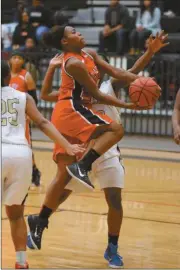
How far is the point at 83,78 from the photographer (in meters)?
6.75

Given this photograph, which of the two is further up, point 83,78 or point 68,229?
point 83,78

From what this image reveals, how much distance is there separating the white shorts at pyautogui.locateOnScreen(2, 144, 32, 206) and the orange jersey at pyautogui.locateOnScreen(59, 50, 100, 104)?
3.82 ft

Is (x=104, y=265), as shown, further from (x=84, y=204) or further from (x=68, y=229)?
(x=84, y=204)

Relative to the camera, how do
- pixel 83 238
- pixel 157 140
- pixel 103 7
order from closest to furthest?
pixel 83 238, pixel 157 140, pixel 103 7

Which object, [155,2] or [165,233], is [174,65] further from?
[165,233]

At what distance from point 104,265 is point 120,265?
0.46ft

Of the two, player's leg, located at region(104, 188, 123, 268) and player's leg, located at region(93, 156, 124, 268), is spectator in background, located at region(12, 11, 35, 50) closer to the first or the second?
player's leg, located at region(93, 156, 124, 268)

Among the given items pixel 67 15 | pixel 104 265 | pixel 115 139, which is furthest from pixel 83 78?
pixel 67 15

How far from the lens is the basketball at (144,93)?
6.78 meters

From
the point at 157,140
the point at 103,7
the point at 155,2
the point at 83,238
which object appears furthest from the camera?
the point at 103,7

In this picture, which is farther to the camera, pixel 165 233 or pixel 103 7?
pixel 103 7

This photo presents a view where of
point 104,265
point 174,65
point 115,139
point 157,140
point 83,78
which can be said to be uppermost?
point 83,78

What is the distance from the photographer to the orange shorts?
6.83 meters

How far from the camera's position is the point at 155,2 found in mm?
18906
